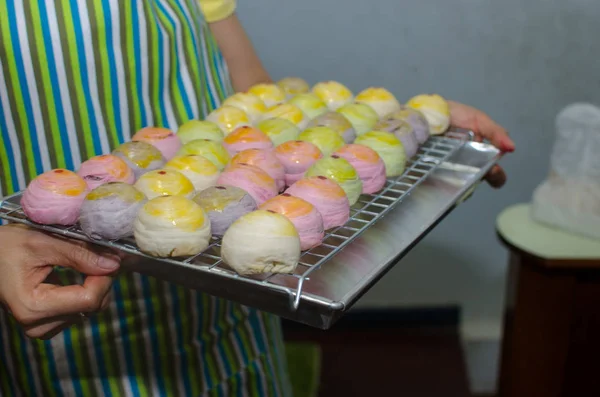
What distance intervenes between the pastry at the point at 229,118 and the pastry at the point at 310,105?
10 centimetres

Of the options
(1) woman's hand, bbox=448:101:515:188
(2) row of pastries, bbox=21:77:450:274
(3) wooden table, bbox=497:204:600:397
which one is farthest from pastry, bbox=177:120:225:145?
(3) wooden table, bbox=497:204:600:397

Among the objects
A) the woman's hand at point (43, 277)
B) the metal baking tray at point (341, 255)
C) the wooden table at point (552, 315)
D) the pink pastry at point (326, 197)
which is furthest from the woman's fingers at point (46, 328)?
the wooden table at point (552, 315)

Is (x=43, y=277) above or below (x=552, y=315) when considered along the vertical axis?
above

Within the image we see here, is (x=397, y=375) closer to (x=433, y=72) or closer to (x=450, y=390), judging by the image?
(x=450, y=390)

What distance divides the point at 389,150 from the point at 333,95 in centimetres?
27

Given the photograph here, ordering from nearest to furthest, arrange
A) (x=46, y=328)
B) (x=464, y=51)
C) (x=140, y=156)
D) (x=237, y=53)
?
1. (x=46, y=328)
2. (x=140, y=156)
3. (x=237, y=53)
4. (x=464, y=51)

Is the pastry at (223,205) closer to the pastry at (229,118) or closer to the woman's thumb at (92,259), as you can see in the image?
the woman's thumb at (92,259)

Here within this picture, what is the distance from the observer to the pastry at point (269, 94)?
1.17m

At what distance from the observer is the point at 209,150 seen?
94cm

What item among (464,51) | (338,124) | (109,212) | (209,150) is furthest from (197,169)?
(464,51)

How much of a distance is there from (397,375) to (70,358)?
1.30 m

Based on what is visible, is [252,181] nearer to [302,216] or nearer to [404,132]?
[302,216]

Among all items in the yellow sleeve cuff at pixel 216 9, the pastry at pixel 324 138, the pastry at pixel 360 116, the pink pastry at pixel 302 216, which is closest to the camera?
the pink pastry at pixel 302 216

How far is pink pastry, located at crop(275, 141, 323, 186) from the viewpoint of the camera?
3.10 ft
